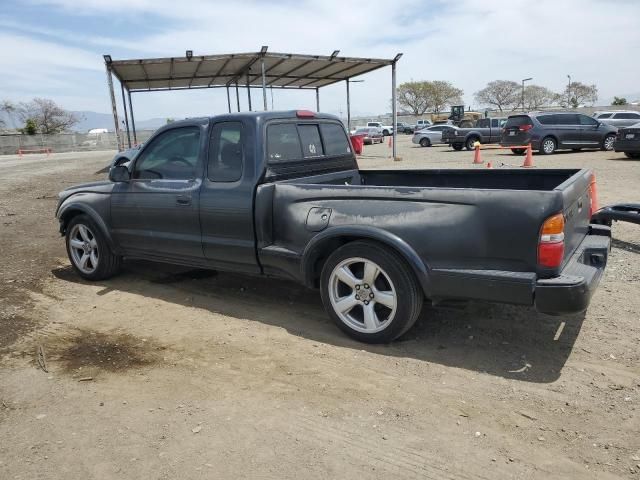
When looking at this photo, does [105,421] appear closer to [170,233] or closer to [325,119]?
[170,233]

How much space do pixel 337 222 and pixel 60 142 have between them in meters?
57.9

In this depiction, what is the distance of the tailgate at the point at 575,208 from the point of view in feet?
11.0

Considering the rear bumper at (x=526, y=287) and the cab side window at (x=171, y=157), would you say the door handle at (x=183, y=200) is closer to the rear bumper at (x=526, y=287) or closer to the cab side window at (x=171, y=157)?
the cab side window at (x=171, y=157)

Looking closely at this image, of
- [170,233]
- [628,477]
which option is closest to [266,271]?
[170,233]

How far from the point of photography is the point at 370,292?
12.5 feet

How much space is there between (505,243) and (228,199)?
232 cm

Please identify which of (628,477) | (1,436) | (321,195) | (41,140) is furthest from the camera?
(41,140)

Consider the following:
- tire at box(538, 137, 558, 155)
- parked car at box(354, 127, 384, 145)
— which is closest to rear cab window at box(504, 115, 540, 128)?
tire at box(538, 137, 558, 155)

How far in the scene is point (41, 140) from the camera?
171ft

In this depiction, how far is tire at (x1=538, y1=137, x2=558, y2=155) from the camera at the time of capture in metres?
20.0

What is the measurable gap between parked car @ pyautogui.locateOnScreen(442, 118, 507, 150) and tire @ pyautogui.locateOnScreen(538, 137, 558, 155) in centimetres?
713

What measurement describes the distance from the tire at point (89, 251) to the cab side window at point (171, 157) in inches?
35.7

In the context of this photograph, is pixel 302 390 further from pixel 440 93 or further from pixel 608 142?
pixel 440 93

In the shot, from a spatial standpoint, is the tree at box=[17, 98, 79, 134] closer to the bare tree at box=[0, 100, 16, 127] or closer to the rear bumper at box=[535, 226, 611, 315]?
the bare tree at box=[0, 100, 16, 127]
